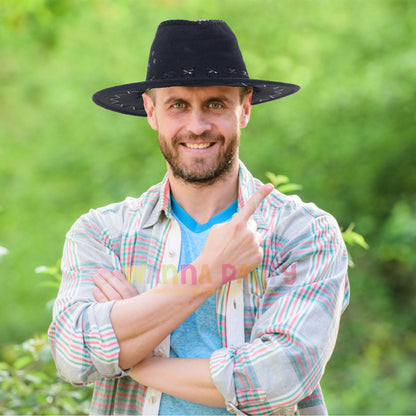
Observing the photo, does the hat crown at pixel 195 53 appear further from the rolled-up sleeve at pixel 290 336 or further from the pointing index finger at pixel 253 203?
the rolled-up sleeve at pixel 290 336

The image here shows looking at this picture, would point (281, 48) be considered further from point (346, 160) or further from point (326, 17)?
point (346, 160)

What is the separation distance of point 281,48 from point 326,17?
1.92ft

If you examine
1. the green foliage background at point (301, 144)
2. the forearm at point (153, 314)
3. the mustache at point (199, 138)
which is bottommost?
the forearm at point (153, 314)

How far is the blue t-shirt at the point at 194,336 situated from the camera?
6.09 ft

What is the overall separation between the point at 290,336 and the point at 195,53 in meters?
0.95

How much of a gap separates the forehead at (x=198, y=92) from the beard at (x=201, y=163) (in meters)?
0.14

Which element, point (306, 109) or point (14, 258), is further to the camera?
point (14, 258)

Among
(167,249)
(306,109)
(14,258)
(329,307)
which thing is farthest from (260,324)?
(14,258)

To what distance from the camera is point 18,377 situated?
2805mm

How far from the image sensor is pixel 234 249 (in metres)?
1.80

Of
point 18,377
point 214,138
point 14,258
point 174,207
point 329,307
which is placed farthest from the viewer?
point 14,258

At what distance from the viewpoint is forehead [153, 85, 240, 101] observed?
1950 mm

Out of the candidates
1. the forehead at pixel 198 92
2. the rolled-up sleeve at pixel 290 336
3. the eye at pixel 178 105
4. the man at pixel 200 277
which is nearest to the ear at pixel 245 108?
the man at pixel 200 277

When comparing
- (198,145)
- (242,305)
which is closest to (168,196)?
(198,145)
